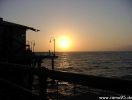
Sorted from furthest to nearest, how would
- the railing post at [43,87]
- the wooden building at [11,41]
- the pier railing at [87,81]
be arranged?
the wooden building at [11,41], the railing post at [43,87], the pier railing at [87,81]

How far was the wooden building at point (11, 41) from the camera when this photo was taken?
2449 centimetres

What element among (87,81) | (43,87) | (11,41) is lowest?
(43,87)

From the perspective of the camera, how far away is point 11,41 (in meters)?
25.6

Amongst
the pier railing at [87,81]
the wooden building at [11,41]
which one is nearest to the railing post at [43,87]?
the pier railing at [87,81]

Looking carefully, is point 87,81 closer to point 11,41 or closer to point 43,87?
point 43,87

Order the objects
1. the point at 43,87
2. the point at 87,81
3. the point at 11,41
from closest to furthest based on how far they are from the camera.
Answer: the point at 87,81, the point at 43,87, the point at 11,41

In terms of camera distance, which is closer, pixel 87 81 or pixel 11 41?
pixel 87 81

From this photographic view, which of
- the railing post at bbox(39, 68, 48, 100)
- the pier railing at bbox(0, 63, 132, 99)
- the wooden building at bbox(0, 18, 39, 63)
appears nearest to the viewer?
the pier railing at bbox(0, 63, 132, 99)

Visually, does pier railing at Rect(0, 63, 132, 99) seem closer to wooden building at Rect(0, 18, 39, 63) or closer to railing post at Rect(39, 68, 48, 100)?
railing post at Rect(39, 68, 48, 100)

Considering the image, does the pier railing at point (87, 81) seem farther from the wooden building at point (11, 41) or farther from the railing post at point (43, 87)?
the wooden building at point (11, 41)

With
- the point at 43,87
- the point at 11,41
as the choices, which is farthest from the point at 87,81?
the point at 11,41

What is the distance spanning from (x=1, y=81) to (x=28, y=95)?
195 cm

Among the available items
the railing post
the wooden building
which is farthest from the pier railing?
the wooden building

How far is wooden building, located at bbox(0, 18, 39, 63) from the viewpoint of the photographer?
24491 mm
